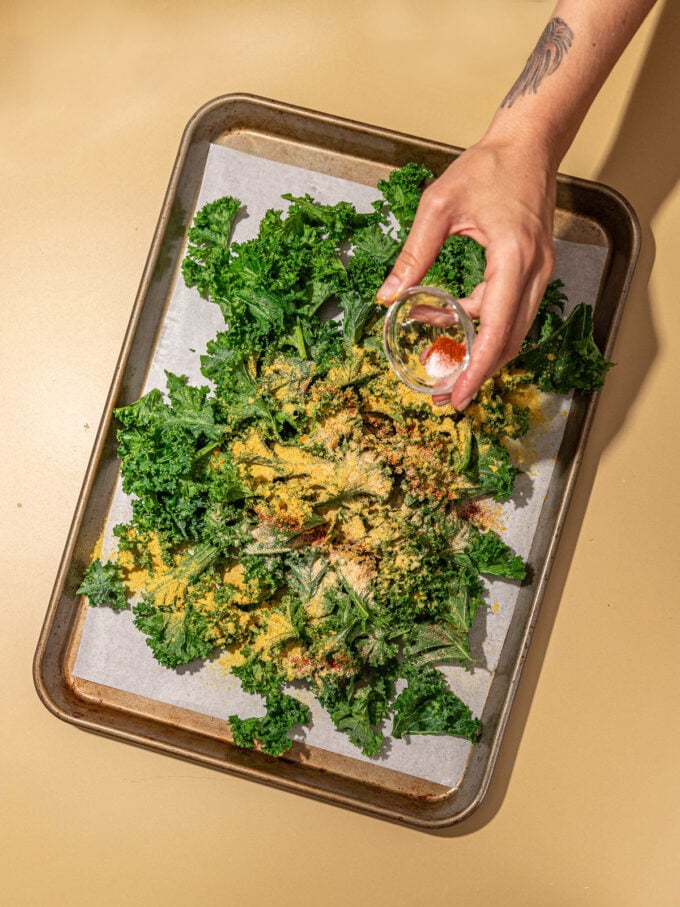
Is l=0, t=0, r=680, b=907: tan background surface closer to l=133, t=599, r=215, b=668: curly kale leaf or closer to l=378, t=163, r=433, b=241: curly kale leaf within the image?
l=378, t=163, r=433, b=241: curly kale leaf

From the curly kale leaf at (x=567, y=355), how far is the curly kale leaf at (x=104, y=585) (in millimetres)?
1819

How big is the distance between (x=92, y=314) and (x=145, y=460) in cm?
81

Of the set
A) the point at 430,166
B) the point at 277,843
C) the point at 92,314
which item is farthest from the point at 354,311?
the point at 277,843

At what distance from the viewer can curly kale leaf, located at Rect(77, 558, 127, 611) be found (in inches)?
111

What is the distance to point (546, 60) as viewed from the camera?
2430mm

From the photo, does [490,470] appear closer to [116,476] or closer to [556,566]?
[556,566]

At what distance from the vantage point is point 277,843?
3.07m

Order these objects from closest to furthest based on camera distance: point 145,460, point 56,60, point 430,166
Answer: point 145,460, point 430,166, point 56,60

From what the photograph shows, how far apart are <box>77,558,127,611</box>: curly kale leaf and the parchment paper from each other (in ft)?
0.29

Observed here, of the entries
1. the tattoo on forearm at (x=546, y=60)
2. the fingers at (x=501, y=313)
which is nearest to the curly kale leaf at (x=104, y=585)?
the fingers at (x=501, y=313)

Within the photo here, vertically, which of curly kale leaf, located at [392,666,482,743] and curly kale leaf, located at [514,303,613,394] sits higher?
curly kale leaf, located at [514,303,613,394]

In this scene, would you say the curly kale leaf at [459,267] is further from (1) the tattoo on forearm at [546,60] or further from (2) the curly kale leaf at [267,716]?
(2) the curly kale leaf at [267,716]

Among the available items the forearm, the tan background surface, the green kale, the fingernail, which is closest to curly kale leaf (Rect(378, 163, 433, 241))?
the tan background surface

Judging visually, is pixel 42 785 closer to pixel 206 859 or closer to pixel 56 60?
pixel 206 859
